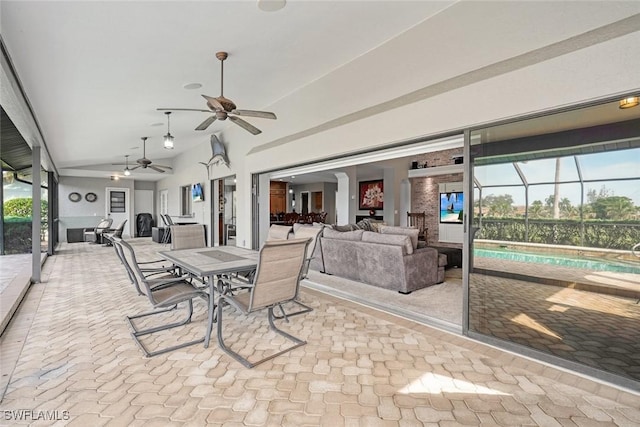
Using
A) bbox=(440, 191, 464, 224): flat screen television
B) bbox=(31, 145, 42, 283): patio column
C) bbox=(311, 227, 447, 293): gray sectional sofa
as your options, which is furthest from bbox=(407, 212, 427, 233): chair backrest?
bbox=(31, 145, 42, 283): patio column

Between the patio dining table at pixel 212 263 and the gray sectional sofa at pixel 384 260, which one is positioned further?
the gray sectional sofa at pixel 384 260

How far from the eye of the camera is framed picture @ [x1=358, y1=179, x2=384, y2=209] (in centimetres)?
1175

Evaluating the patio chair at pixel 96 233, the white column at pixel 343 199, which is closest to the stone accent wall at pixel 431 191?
the white column at pixel 343 199

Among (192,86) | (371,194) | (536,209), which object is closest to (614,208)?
(536,209)

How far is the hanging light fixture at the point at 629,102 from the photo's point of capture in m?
2.19

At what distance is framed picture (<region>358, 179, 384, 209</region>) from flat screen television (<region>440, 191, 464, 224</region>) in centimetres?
239

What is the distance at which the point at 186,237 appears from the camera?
4.68 metres

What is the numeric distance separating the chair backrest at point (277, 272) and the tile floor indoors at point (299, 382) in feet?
1.60

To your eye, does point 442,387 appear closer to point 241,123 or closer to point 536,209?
point 536,209

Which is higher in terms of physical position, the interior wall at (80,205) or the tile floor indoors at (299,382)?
the interior wall at (80,205)

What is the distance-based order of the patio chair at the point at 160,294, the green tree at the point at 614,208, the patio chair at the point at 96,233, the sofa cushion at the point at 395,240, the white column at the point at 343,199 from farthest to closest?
the patio chair at the point at 96,233, the white column at the point at 343,199, the sofa cushion at the point at 395,240, the patio chair at the point at 160,294, the green tree at the point at 614,208

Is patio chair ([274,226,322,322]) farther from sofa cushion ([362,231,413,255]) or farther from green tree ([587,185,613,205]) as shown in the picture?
green tree ([587,185,613,205])

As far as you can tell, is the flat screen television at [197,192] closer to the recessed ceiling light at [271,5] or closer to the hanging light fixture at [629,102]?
the recessed ceiling light at [271,5]

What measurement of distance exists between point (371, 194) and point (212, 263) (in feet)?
31.1
